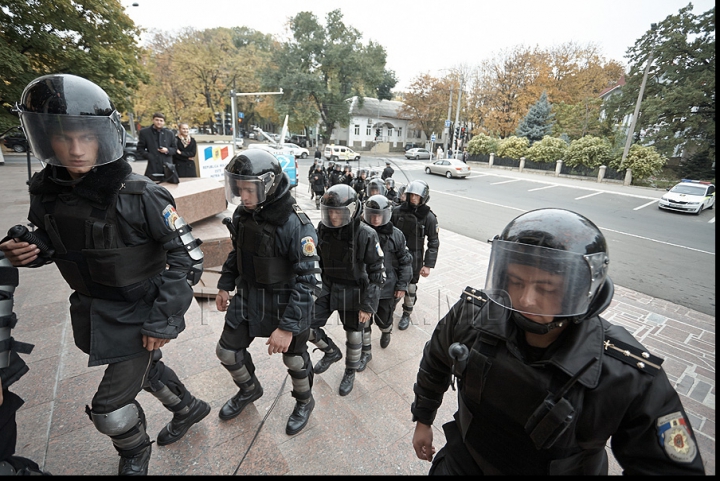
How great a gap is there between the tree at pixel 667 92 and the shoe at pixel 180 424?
2186 cm

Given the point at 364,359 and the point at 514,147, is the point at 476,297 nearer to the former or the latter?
the point at 364,359

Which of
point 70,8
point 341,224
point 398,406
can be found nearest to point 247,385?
point 398,406

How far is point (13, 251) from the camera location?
6.08 feet

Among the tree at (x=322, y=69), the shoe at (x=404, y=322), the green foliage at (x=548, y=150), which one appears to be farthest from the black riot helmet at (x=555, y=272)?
the tree at (x=322, y=69)

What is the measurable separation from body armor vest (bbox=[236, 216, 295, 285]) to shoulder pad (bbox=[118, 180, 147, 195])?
78 cm

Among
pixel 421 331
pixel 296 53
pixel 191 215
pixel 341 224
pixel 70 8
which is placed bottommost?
pixel 421 331

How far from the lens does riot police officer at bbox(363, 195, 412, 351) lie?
12.6 ft

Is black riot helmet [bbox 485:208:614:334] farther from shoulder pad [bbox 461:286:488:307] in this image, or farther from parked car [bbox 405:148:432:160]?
parked car [bbox 405:148:432:160]

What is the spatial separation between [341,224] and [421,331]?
209 centimetres

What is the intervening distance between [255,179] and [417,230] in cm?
283

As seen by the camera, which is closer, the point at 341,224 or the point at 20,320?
the point at 341,224

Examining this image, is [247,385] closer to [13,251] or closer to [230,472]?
[230,472]

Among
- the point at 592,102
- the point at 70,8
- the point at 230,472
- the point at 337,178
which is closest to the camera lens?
the point at 230,472

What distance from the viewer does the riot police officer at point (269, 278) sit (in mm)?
2486
